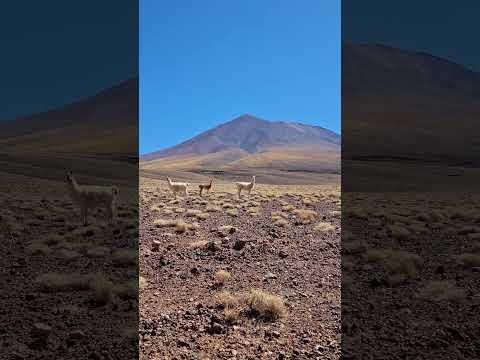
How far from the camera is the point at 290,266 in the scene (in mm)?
7309

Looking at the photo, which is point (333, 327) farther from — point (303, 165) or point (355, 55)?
point (355, 55)

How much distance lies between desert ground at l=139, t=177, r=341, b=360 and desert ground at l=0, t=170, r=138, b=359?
0.31 m

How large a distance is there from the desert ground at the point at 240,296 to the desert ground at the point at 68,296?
0.31 meters

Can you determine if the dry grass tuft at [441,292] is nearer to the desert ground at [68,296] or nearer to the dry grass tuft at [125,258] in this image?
the desert ground at [68,296]

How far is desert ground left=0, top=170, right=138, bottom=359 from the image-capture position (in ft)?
12.7

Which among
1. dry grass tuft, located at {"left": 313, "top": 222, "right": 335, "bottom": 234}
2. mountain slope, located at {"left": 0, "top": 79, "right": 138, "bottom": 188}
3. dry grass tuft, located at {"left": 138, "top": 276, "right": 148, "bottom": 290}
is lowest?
dry grass tuft, located at {"left": 138, "top": 276, "right": 148, "bottom": 290}

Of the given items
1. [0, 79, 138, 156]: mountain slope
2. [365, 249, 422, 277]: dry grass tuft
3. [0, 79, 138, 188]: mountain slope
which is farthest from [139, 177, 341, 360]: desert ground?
[0, 79, 138, 156]: mountain slope

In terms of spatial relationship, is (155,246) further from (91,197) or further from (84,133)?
(84,133)

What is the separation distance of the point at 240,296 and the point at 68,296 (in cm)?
251

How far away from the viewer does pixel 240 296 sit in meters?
5.47

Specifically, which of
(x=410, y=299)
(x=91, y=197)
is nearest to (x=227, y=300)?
(x=410, y=299)

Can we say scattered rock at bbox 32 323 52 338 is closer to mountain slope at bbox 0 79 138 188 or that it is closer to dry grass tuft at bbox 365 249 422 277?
dry grass tuft at bbox 365 249 422 277

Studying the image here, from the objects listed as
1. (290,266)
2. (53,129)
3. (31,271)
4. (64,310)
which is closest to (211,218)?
(290,266)

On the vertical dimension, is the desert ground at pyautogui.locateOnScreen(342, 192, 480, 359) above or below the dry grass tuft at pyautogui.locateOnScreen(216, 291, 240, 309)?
below
